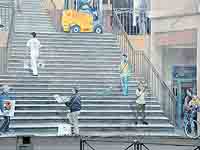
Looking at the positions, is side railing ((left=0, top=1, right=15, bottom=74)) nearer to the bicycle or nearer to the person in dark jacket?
the person in dark jacket

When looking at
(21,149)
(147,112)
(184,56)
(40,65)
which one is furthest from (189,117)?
(21,149)

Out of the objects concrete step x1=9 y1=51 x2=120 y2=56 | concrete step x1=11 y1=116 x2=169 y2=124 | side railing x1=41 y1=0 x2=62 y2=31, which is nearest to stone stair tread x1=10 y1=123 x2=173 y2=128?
concrete step x1=11 y1=116 x2=169 y2=124

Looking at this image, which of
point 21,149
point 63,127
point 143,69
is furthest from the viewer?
point 143,69

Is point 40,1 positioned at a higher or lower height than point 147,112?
higher

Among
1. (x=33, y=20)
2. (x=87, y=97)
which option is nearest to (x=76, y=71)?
(x=87, y=97)

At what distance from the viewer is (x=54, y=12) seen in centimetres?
3200

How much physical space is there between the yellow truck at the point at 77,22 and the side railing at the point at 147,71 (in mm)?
1002

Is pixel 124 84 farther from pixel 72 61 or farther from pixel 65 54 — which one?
pixel 65 54

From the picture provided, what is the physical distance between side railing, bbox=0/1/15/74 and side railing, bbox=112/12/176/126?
4.70m

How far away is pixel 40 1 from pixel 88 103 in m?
10.2

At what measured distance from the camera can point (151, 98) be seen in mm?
26000

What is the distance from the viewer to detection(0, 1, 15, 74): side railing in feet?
88.9

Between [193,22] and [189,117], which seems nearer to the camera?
[189,117]

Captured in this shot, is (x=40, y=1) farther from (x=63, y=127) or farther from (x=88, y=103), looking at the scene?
(x=63, y=127)
